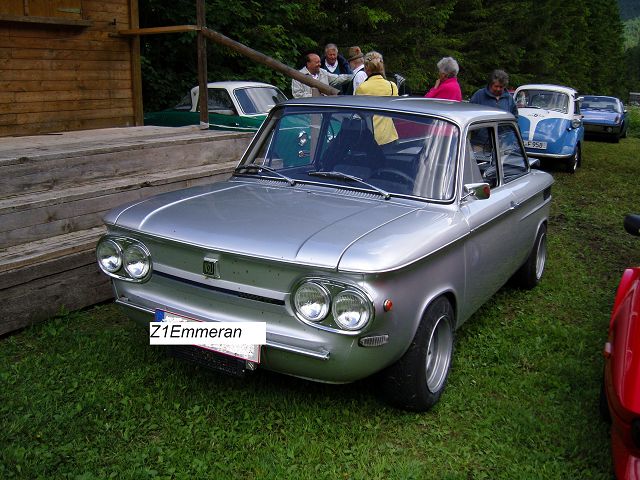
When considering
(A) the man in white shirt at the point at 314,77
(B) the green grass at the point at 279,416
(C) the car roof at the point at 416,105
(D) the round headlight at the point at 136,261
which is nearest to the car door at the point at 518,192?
(C) the car roof at the point at 416,105

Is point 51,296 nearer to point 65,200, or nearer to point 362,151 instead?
point 65,200

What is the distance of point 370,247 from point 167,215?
121 cm

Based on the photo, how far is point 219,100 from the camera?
34.8 feet

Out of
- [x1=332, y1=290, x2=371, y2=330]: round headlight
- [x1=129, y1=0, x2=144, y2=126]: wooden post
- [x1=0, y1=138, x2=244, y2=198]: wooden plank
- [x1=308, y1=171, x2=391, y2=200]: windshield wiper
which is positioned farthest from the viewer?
[x1=129, y1=0, x2=144, y2=126]: wooden post

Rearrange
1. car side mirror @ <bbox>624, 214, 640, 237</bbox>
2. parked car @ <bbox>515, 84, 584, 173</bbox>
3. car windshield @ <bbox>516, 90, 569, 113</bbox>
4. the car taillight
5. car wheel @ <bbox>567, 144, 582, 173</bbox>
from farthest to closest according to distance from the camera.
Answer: car windshield @ <bbox>516, 90, 569, 113</bbox> < car wheel @ <bbox>567, 144, 582, 173</bbox> < parked car @ <bbox>515, 84, 584, 173</bbox> < car side mirror @ <bbox>624, 214, 640, 237</bbox> < the car taillight

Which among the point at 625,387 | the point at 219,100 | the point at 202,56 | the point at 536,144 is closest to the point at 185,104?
the point at 219,100

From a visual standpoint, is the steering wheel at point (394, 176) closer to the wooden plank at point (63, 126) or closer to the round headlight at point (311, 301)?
the round headlight at point (311, 301)

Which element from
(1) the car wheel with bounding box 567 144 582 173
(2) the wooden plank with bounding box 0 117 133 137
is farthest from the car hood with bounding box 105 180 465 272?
(1) the car wheel with bounding box 567 144 582 173

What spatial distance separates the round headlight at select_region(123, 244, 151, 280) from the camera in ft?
11.4

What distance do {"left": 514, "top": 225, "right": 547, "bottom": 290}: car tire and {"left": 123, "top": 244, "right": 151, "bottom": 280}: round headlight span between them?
3.32 metres

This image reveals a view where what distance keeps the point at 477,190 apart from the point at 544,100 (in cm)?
1082

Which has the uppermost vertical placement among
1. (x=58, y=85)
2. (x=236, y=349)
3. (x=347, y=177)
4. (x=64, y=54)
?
(x=64, y=54)

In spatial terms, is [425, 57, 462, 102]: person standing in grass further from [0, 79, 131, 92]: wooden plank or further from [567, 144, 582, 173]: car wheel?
[567, 144, 582, 173]: car wheel

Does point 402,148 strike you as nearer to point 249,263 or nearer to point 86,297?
point 249,263
